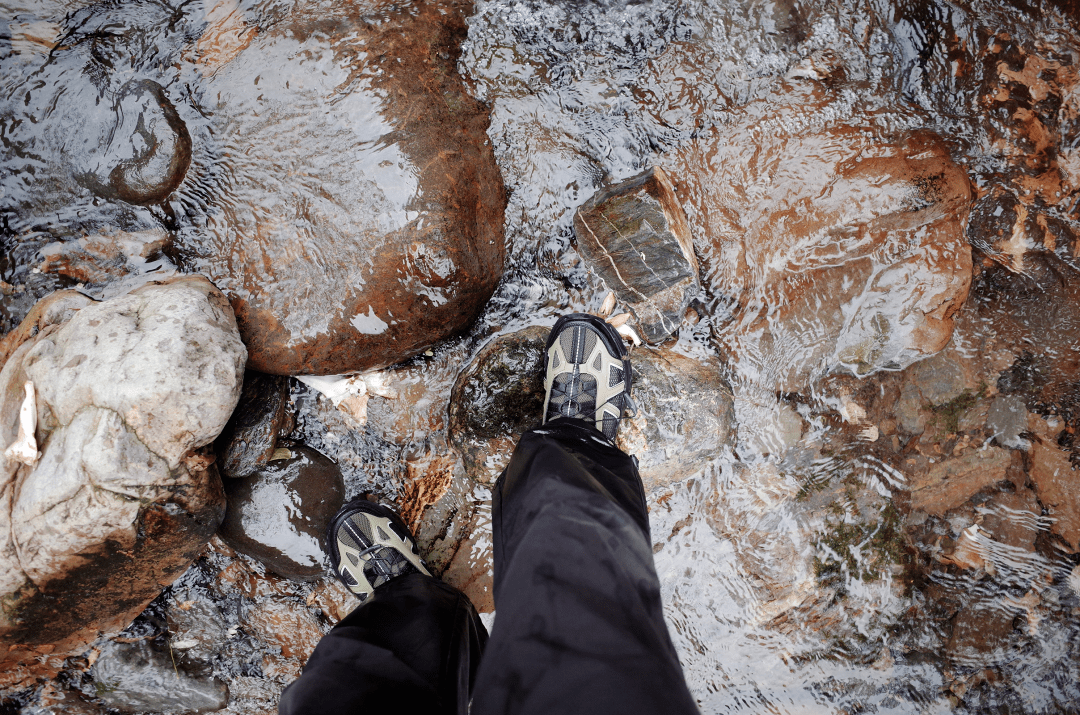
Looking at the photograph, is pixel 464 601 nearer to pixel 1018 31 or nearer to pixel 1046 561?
pixel 1046 561

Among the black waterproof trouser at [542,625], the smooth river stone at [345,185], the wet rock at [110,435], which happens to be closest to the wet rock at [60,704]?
the wet rock at [110,435]

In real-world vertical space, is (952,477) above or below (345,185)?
below

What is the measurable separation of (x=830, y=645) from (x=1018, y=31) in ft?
9.44

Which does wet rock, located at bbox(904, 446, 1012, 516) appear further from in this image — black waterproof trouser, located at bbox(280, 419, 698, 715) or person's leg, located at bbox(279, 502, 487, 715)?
person's leg, located at bbox(279, 502, 487, 715)

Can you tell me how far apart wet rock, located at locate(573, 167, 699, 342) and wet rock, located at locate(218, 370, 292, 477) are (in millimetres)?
1677

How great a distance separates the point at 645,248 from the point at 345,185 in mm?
1330

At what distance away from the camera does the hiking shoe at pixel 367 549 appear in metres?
2.47

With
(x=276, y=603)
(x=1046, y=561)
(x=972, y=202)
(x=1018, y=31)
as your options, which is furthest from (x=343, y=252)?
(x=1046, y=561)

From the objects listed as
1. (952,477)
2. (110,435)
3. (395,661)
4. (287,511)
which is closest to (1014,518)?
(952,477)

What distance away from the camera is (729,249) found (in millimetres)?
2381

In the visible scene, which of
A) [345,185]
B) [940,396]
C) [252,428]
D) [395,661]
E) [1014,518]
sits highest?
[345,185]

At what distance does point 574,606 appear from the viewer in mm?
1358

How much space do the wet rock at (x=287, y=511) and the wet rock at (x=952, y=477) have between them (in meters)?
2.86

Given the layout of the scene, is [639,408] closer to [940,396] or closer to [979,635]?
[940,396]
